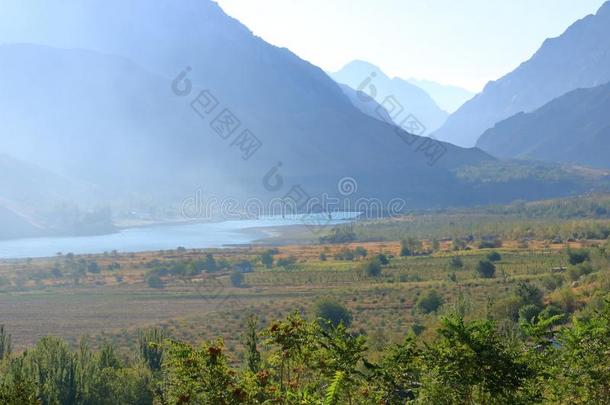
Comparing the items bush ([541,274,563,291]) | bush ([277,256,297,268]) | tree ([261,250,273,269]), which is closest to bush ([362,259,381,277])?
bush ([277,256,297,268])

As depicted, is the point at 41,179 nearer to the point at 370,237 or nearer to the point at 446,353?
the point at 370,237

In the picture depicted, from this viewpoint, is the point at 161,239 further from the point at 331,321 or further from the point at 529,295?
the point at 331,321

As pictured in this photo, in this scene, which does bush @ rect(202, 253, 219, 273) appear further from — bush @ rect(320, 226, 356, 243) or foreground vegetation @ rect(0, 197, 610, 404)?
bush @ rect(320, 226, 356, 243)

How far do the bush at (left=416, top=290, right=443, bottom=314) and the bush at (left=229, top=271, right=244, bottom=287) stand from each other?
82.1 feet

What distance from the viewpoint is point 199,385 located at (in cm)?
968

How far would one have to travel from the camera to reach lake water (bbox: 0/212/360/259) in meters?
116

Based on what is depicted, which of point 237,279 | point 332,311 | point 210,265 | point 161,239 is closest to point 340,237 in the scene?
point 210,265

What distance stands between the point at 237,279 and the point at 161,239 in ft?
217

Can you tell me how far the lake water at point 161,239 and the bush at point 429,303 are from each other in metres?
67.1

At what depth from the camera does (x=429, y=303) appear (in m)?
47.3

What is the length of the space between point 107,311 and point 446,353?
50.1m

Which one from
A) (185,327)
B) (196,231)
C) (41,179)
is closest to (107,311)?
(185,327)

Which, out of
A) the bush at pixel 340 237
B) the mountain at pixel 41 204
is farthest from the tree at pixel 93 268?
the mountain at pixel 41 204

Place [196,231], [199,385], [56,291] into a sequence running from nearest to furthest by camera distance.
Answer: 1. [199,385]
2. [56,291]
3. [196,231]
